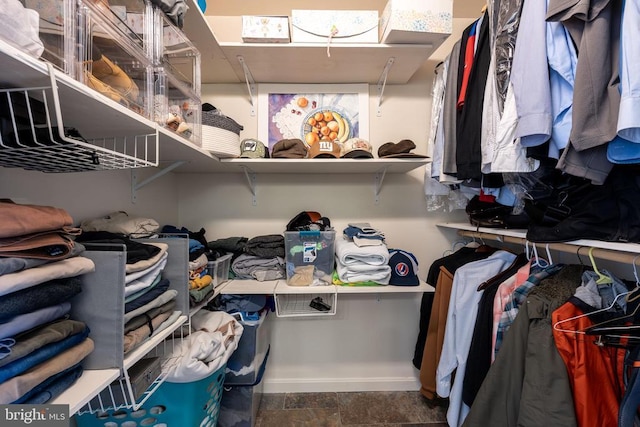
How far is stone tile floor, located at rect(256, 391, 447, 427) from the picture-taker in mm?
1413

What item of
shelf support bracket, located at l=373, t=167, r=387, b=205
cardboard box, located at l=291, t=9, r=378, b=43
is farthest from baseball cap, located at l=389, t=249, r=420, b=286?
cardboard box, located at l=291, t=9, r=378, b=43

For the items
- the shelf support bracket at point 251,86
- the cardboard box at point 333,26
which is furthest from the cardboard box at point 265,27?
the shelf support bracket at point 251,86

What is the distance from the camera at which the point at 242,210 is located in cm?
163

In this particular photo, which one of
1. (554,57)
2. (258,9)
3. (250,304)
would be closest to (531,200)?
(554,57)

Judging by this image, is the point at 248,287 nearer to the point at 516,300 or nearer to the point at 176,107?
the point at 176,107

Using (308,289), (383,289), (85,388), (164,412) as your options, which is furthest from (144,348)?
(383,289)

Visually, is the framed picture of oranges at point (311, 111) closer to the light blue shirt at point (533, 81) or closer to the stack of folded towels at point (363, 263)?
the stack of folded towels at point (363, 263)

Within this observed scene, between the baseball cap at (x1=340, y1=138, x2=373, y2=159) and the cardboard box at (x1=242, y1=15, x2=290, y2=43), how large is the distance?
579 millimetres

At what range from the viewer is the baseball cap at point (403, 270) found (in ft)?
4.32

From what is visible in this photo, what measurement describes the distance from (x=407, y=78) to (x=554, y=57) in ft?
2.94

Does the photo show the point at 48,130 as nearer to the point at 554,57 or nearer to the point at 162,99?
the point at 162,99

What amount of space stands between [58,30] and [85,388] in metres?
0.77

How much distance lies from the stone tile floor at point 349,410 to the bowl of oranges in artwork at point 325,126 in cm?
154

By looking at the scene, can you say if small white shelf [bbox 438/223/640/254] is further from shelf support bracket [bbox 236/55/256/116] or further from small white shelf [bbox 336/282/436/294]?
shelf support bracket [bbox 236/55/256/116]
